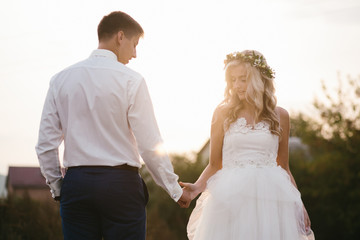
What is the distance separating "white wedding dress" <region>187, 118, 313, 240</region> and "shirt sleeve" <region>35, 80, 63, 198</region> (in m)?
1.57

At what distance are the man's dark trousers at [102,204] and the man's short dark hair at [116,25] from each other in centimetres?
109

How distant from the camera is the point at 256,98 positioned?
197 inches

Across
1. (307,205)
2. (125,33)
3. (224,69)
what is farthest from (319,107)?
(125,33)

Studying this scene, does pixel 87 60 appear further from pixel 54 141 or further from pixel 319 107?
pixel 319 107

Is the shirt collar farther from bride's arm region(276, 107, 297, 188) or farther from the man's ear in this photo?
bride's arm region(276, 107, 297, 188)

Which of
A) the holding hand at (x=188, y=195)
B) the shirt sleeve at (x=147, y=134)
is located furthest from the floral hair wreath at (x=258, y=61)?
the shirt sleeve at (x=147, y=134)

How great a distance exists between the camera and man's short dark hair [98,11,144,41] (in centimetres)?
398

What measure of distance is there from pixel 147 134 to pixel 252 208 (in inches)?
56.5

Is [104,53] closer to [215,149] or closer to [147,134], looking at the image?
[147,134]

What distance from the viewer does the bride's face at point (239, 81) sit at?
5094 millimetres

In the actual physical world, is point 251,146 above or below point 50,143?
below

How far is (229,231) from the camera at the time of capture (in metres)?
4.63

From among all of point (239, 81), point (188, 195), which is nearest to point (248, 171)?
point (188, 195)

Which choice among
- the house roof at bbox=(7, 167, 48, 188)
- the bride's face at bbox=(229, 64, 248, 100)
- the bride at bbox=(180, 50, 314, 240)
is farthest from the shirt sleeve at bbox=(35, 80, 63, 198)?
the house roof at bbox=(7, 167, 48, 188)
